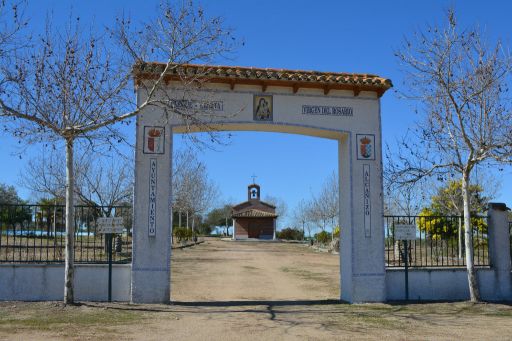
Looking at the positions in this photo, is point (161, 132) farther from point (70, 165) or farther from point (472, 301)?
point (472, 301)

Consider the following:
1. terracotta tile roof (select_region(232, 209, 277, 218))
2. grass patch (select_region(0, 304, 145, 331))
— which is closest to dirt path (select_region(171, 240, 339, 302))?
grass patch (select_region(0, 304, 145, 331))

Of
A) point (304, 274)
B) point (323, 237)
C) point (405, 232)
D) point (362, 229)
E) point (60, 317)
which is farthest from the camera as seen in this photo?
point (323, 237)

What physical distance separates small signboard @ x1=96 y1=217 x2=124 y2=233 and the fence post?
8742 mm

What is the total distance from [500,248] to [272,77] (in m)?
6.89

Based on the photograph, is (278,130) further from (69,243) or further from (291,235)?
(291,235)

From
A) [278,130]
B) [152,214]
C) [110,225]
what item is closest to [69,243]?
[110,225]

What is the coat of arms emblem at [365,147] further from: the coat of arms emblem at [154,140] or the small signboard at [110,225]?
the small signboard at [110,225]

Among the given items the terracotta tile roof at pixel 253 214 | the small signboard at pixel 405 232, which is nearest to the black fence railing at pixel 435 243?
the small signboard at pixel 405 232

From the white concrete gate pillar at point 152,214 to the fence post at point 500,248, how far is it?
775 cm

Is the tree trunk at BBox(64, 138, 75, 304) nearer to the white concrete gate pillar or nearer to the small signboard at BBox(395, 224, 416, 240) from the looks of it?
the white concrete gate pillar

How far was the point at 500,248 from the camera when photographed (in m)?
12.6

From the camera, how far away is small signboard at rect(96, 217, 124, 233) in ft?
36.2

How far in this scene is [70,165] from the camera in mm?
10391

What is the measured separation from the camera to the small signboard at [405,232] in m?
12.0
